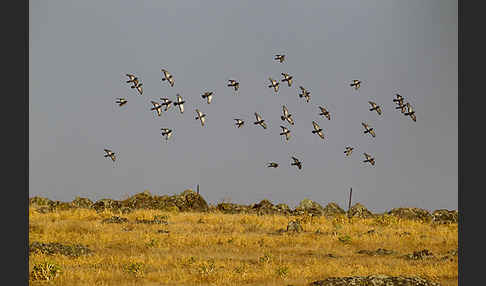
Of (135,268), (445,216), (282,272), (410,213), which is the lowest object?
(282,272)

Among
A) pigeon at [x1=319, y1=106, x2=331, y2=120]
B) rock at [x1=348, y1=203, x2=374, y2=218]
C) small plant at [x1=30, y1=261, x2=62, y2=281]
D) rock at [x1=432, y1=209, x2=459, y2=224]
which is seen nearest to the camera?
small plant at [x1=30, y1=261, x2=62, y2=281]

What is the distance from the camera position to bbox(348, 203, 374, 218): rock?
43.4 m

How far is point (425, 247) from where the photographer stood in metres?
28.0

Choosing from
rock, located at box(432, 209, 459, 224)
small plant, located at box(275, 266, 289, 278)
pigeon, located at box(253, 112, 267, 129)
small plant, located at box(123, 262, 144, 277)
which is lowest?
small plant, located at box(275, 266, 289, 278)

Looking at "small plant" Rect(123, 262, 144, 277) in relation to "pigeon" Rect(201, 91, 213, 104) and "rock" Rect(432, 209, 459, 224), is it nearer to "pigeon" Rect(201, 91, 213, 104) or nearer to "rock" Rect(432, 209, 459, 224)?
"pigeon" Rect(201, 91, 213, 104)

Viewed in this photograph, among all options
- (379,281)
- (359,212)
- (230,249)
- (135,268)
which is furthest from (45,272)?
(359,212)

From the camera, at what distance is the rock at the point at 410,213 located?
4297cm

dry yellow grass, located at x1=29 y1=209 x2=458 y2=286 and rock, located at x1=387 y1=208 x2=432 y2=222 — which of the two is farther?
rock, located at x1=387 y1=208 x2=432 y2=222

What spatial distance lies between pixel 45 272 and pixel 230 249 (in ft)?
29.1

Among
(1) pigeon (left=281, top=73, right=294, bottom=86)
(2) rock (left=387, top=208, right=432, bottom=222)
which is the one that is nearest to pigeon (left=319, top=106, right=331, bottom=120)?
(1) pigeon (left=281, top=73, right=294, bottom=86)

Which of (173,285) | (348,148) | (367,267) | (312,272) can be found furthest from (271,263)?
(348,148)

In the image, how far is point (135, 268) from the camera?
20.2 m

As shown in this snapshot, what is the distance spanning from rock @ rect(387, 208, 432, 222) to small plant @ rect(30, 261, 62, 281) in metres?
28.4

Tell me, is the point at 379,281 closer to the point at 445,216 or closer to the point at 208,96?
the point at 208,96
